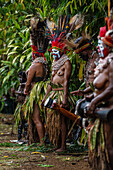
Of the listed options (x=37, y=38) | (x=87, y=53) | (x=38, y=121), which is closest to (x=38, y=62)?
(x=37, y=38)

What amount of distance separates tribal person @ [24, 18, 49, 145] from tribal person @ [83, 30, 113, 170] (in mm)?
2169

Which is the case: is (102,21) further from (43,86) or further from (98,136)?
(98,136)

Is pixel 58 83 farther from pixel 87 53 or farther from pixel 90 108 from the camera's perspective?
pixel 90 108

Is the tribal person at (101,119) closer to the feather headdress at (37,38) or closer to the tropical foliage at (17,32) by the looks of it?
the feather headdress at (37,38)

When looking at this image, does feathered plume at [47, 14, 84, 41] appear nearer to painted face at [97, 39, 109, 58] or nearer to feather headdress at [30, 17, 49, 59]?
feather headdress at [30, 17, 49, 59]

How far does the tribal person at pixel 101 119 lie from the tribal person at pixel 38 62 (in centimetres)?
217

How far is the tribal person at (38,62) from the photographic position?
473 centimetres

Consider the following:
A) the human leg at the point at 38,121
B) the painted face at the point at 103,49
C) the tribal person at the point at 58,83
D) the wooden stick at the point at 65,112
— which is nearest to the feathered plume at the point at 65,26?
the tribal person at the point at 58,83

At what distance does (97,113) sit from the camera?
2561 mm

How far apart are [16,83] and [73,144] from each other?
3623mm

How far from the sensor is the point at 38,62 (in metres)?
4.73

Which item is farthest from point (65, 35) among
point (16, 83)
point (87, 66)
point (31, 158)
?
point (16, 83)

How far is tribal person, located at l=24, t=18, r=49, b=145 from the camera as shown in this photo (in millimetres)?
4730

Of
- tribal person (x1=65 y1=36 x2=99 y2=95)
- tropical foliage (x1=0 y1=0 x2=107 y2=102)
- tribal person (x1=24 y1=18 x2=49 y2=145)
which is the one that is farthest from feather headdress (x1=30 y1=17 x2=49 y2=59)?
tribal person (x1=65 y1=36 x2=99 y2=95)
